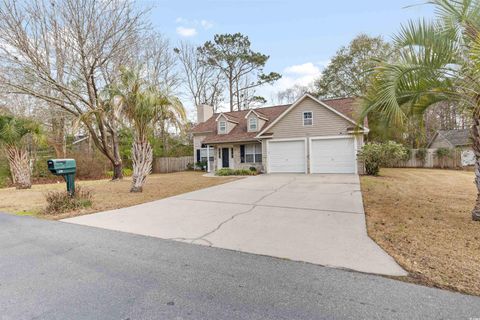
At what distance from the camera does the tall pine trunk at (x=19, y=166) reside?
12.7 metres

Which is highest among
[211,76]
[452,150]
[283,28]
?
[211,76]

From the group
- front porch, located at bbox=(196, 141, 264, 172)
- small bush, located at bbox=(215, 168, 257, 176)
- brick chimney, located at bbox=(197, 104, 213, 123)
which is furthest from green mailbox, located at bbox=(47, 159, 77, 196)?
brick chimney, located at bbox=(197, 104, 213, 123)

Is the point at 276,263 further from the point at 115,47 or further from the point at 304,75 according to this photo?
the point at 304,75

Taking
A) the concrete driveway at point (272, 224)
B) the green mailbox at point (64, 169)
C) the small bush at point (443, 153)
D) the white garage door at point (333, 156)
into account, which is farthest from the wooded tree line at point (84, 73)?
the small bush at point (443, 153)

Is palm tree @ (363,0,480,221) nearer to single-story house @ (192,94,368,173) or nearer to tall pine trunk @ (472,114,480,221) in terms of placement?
tall pine trunk @ (472,114,480,221)

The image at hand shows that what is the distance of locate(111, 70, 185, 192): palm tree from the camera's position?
371 inches

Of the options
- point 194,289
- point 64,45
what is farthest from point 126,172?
point 194,289

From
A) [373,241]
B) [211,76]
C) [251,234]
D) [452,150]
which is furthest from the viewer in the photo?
[211,76]

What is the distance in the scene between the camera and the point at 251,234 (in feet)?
15.2

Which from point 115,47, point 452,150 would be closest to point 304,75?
point 452,150

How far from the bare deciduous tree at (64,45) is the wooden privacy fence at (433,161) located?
2210cm

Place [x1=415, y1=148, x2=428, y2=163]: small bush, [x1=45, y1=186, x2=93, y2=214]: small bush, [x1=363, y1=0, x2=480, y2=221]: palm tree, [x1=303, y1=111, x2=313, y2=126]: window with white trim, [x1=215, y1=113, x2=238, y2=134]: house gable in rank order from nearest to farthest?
1. [x1=363, y1=0, x2=480, y2=221]: palm tree
2. [x1=45, y1=186, x2=93, y2=214]: small bush
3. [x1=303, y1=111, x2=313, y2=126]: window with white trim
4. [x1=415, y1=148, x2=428, y2=163]: small bush
5. [x1=215, y1=113, x2=238, y2=134]: house gable

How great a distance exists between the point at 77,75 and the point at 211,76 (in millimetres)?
17448

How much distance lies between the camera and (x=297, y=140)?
1630cm
